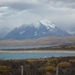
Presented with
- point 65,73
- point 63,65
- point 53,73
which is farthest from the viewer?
point 63,65

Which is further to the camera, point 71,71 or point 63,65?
point 63,65

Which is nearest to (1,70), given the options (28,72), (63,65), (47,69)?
(28,72)

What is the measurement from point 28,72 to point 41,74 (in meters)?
1.30

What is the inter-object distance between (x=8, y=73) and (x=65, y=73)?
15.6 feet

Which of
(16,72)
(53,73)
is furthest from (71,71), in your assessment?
(16,72)

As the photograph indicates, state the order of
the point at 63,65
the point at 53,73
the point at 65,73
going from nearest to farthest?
the point at 65,73, the point at 53,73, the point at 63,65

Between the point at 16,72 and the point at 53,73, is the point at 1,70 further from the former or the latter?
the point at 53,73

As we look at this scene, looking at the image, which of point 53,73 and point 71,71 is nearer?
point 71,71

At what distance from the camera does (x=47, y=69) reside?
84.0 feet

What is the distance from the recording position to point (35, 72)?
77.6 feet

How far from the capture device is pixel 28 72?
75.8 ft

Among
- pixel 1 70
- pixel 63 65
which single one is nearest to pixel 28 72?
pixel 1 70

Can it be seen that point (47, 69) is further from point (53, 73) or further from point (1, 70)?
point (1, 70)

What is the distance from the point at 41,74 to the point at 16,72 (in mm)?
2218
